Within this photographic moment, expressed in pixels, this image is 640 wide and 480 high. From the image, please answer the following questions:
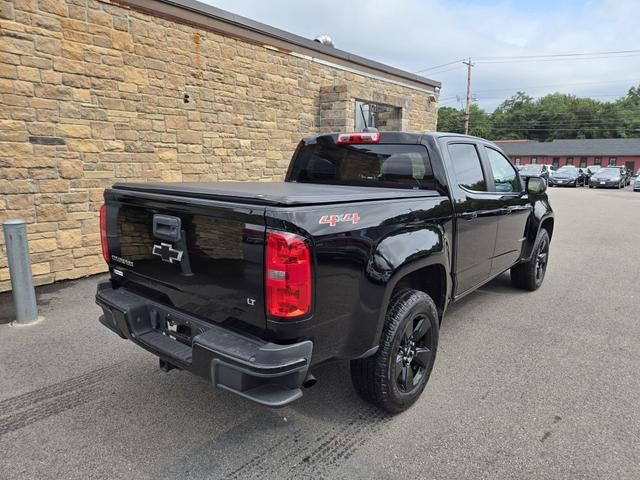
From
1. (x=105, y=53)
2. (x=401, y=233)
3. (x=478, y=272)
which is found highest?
(x=105, y=53)

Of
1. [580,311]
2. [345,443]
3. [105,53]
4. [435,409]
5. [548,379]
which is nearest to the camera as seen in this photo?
[345,443]

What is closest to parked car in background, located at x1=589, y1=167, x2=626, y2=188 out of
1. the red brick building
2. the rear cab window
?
the red brick building

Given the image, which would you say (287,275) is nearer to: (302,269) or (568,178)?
(302,269)

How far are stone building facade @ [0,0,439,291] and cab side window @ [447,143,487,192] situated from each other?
4.76 meters

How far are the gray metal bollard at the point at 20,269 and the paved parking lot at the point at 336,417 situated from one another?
20cm

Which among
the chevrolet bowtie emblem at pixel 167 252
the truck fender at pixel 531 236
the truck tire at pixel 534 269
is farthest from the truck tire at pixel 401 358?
the truck tire at pixel 534 269

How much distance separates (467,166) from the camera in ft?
13.1

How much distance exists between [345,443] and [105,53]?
5.97m

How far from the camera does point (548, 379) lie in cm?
347

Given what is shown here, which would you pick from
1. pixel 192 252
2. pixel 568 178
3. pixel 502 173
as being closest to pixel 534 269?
pixel 502 173

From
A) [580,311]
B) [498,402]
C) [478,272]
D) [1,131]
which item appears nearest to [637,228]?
[580,311]

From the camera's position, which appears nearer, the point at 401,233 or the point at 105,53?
the point at 401,233

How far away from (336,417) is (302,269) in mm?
1375

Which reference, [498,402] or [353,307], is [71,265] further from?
[498,402]
